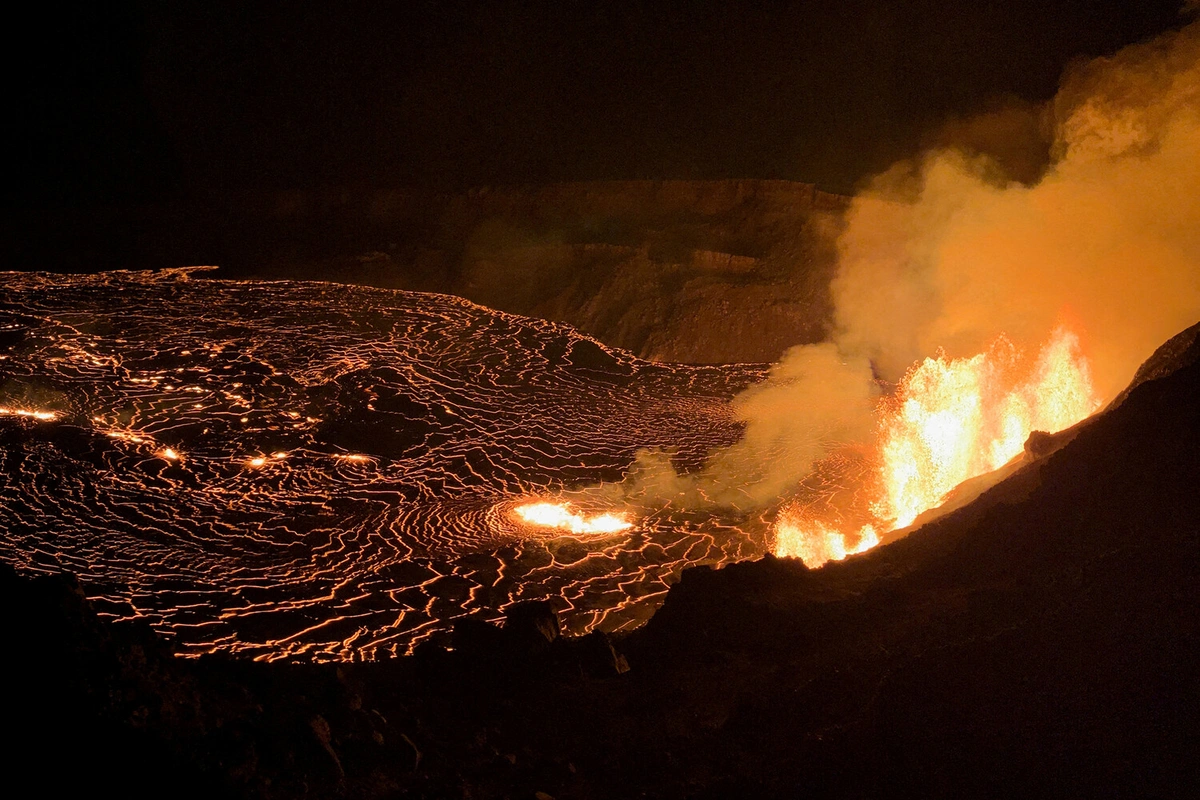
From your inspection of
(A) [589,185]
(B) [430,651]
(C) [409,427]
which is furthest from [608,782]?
(A) [589,185]

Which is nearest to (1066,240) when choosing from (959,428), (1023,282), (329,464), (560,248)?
(1023,282)

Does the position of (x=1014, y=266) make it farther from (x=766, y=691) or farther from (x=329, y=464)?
(x=766, y=691)

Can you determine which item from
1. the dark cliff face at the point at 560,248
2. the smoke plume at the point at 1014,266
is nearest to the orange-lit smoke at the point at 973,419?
the smoke plume at the point at 1014,266

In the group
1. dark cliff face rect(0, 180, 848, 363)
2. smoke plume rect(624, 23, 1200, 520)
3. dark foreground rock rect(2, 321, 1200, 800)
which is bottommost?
dark foreground rock rect(2, 321, 1200, 800)

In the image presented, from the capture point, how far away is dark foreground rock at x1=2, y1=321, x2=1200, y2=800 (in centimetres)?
379

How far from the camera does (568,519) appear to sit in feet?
37.1

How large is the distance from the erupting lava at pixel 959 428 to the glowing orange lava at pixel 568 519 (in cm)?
212

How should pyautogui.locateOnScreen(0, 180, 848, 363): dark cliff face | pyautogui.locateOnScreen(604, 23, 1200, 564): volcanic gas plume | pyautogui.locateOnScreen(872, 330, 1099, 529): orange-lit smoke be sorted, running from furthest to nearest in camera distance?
pyautogui.locateOnScreen(0, 180, 848, 363): dark cliff face
pyautogui.locateOnScreen(604, 23, 1200, 564): volcanic gas plume
pyautogui.locateOnScreen(872, 330, 1099, 529): orange-lit smoke

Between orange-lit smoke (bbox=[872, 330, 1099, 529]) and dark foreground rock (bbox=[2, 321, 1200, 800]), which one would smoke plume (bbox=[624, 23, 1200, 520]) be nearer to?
orange-lit smoke (bbox=[872, 330, 1099, 529])

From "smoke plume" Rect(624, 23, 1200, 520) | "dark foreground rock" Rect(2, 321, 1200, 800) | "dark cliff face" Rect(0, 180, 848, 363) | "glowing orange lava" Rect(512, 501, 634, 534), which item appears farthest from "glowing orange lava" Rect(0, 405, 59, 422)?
"dark cliff face" Rect(0, 180, 848, 363)

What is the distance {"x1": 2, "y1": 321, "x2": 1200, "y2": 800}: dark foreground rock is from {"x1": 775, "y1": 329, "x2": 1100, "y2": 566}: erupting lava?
161 inches

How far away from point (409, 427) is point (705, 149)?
60.9 feet

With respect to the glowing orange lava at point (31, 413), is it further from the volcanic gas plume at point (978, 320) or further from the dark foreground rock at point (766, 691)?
the dark foreground rock at point (766, 691)

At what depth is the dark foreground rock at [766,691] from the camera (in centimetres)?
379
